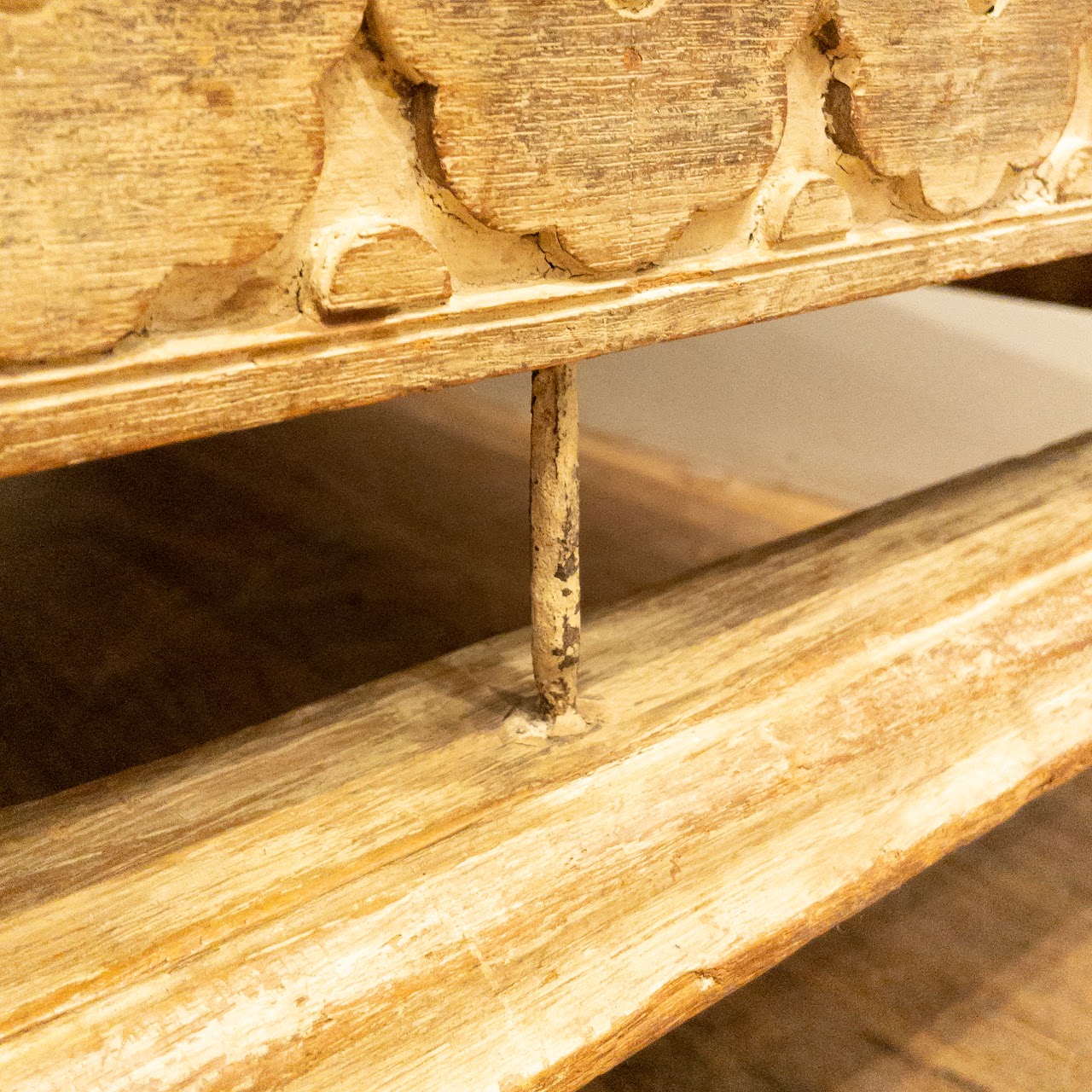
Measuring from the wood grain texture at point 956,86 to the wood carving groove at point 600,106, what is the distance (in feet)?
0.35

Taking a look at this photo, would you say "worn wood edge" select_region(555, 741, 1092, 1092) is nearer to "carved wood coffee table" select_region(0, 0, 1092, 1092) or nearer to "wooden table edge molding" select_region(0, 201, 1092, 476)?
"carved wood coffee table" select_region(0, 0, 1092, 1092)

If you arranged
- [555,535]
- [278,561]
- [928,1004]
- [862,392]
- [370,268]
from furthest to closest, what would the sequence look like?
[862,392] → [278,561] → [928,1004] → [555,535] → [370,268]

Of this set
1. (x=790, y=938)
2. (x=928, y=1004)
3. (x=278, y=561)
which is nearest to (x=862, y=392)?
(x=278, y=561)

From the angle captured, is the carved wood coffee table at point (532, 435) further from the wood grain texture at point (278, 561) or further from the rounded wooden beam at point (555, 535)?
the wood grain texture at point (278, 561)

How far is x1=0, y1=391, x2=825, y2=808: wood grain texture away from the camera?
2.06m

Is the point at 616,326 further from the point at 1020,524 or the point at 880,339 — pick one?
the point at 880,339

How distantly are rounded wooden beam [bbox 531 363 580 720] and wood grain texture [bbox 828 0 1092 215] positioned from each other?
43 cm

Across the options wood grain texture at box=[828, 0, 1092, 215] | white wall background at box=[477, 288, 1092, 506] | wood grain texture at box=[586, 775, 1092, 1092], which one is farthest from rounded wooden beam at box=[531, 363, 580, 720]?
white wall background at box=[477, 288, 1092, 506]

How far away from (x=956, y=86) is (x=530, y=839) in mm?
961

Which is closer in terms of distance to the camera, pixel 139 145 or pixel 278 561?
pixel 139 145

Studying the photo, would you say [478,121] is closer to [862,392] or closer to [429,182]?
[429,182]

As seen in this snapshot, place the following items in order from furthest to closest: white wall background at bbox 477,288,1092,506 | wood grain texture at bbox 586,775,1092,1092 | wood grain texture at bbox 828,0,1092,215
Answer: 1. white wall background at bbox 477,288,1092,506
2. wood grain texture at bbox 586,775,1092,1092
3. wood grain texture at bbox 828,0,1092,215

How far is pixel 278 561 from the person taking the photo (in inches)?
104

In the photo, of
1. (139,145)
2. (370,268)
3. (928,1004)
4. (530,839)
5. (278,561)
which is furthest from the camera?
(278,561)
